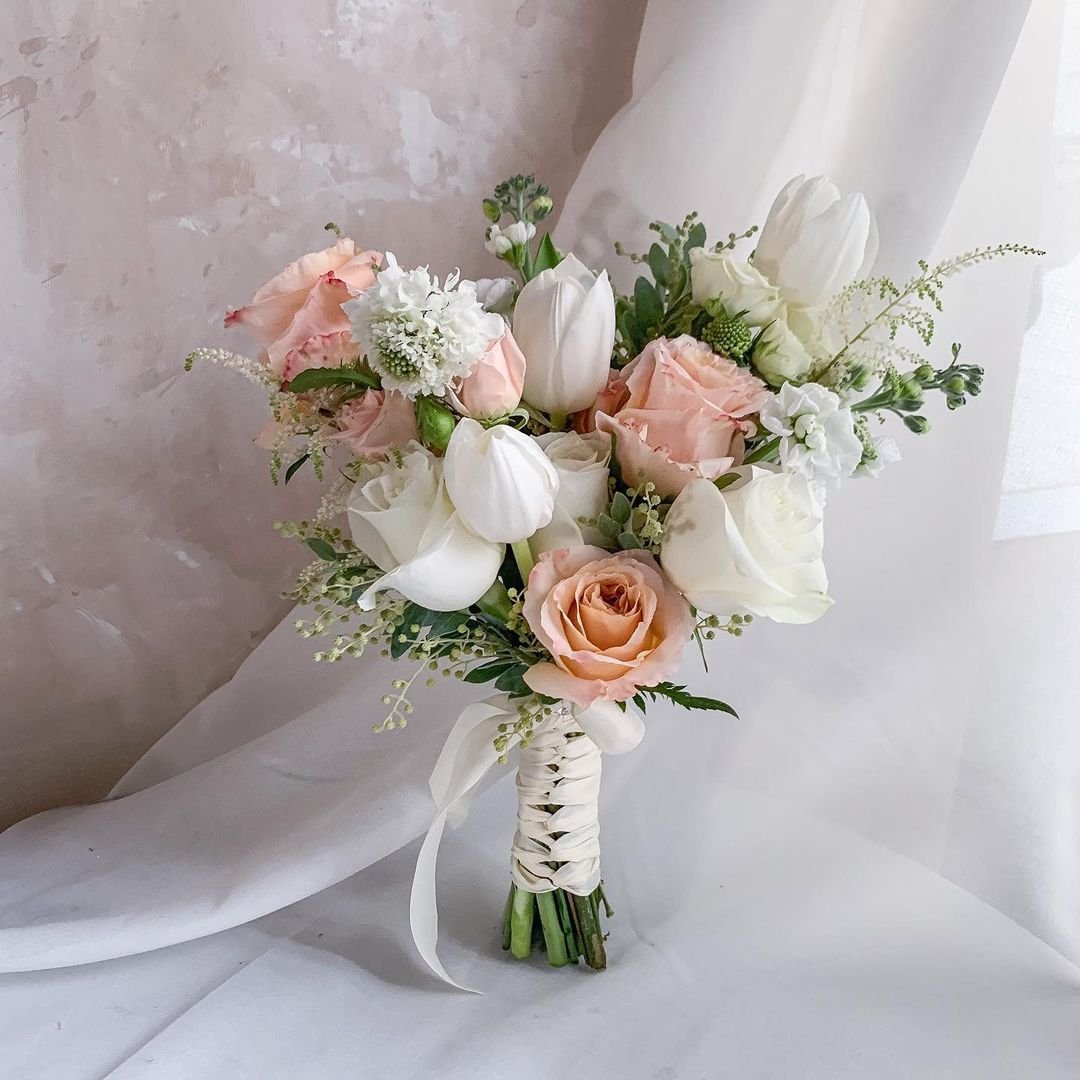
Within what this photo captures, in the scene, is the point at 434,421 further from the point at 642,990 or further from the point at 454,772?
the point at 642,990

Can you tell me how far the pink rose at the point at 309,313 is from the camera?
707mm

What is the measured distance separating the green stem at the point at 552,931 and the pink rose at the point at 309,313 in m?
0.48

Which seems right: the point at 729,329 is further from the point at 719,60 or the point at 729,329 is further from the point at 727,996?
the point at 727,996

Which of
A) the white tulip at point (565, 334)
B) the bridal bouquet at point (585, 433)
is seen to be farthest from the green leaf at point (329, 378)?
the white tulip at point (565, 334)

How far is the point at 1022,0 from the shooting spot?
2.56ft

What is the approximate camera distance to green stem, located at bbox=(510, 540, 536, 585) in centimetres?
70

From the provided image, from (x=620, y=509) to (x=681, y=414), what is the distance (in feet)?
0.25

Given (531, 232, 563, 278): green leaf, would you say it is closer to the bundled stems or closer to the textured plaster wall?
the textured plaster wall

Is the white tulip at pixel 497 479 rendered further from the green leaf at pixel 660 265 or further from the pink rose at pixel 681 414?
the green leaf at pixel 660 265

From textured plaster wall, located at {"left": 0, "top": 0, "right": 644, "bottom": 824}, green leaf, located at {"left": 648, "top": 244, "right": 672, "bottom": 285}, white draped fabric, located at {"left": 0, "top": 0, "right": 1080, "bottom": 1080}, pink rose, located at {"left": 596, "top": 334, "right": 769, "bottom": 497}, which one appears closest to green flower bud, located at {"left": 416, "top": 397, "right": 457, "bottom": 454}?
pink rose, located at {"left": 596, "top": 334, "right": 769, "bottom": 497}

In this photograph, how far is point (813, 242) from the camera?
690 millimetres

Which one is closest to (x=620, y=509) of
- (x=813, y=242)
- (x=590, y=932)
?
(x=813, y=242)

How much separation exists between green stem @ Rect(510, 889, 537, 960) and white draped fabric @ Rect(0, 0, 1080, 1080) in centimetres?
2

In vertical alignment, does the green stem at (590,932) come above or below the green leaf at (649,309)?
below
